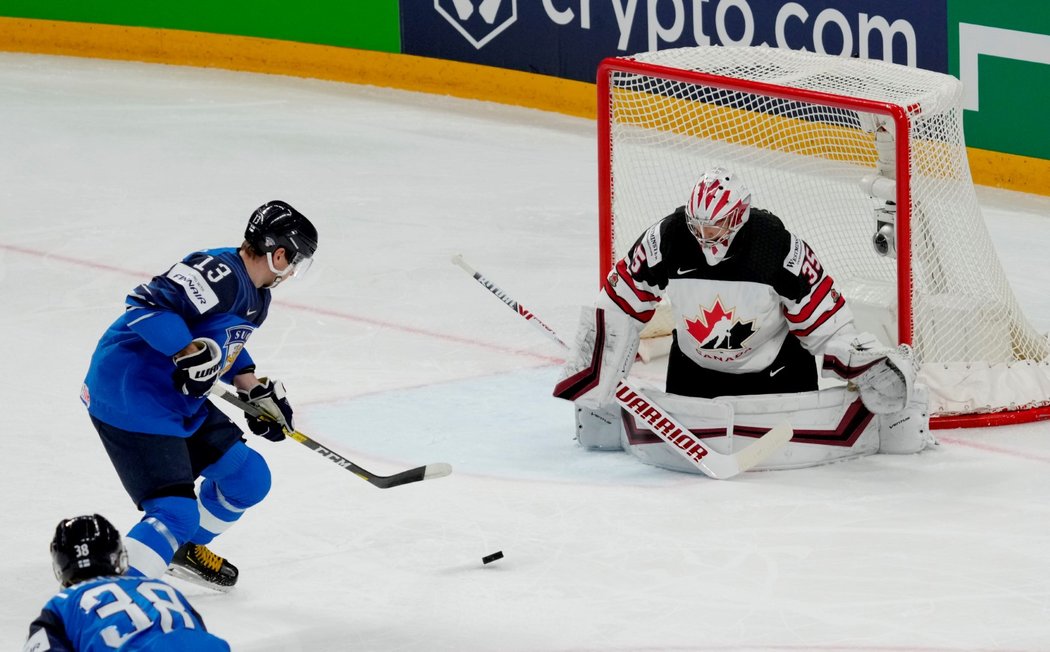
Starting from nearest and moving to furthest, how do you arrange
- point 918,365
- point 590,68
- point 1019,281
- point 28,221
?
point 918,365
point 1019,281
point 28,221
point 590,68

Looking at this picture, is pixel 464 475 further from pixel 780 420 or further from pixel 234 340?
pixel 234 340

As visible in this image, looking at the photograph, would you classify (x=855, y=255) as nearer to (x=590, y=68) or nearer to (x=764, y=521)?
(x=764, y=521)

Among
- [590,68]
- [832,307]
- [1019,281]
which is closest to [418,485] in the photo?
[832,307]

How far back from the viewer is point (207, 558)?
13.3 ft

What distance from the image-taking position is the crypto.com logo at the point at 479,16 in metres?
9.40

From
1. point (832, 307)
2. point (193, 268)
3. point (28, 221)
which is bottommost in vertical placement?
point (28, 221)

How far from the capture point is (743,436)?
15.8 feet

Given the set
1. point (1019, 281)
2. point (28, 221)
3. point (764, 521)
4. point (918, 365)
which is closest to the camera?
point (764, 521)

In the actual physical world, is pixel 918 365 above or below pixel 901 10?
below

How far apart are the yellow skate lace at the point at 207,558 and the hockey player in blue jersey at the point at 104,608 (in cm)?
104

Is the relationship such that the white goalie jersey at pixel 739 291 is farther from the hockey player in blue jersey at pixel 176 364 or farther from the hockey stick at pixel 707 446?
the hockey player in blue jersey at pixel 176 364

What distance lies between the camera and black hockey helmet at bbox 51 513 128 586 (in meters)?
2.95

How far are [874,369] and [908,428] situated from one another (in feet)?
0.77

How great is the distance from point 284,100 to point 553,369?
4382 mm
